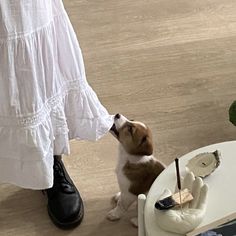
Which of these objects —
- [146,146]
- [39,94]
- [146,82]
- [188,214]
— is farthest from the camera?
[146,82]

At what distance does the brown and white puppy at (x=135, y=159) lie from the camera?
1.59 m

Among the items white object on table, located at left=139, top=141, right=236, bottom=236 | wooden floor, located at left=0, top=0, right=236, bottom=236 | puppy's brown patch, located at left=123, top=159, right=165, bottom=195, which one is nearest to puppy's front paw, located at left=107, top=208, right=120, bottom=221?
wooden floor, located at left=0, top=0, right=236, bottom=236

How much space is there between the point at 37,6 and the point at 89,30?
1.19m

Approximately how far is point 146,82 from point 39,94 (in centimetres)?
85

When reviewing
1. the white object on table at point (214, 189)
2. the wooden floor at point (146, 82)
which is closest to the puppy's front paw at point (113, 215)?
the wooden floor at point (146, 82)

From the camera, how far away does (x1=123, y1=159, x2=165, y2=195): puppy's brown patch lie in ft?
5.29

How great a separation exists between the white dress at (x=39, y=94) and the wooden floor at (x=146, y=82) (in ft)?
0.85

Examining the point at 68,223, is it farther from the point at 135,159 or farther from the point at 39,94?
the point at 39,94

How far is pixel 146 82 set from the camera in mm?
2225

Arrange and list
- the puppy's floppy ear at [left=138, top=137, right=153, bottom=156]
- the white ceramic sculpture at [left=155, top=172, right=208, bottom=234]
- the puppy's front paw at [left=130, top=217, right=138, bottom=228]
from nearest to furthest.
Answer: the white ceramic sculpture at [left=155, top=172, right=208, bottom=234], the puppy's floppy ear at [left=138, top=137, right=153, bottom=156], the puppy's front paw at [left=130, top=217, right=138, bottom=228]

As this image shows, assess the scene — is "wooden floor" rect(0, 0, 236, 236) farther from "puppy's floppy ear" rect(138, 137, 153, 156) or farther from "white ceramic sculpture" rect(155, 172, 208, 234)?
"white ceramic sculpture" rect(155, 172, 208, 234)

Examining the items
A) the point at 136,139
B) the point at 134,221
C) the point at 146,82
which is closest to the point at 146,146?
the point at 136,139

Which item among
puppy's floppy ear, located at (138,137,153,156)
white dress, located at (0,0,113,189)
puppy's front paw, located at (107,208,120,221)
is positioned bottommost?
puppy's front paw, located at (107,208,120,221)

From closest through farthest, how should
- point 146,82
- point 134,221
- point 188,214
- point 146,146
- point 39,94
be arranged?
point 188,214 → point 39,94 → point 146,146 → point 134,221 → point 146,82
